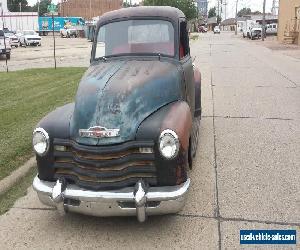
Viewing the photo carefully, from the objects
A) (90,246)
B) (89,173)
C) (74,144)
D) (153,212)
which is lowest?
(90,246)

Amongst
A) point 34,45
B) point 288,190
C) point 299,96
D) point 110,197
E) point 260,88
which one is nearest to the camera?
point 110,197

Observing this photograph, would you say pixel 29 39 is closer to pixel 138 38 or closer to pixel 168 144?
pixel 138 38

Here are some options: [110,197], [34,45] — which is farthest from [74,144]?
[34,45]

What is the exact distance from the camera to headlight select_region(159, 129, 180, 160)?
378cm

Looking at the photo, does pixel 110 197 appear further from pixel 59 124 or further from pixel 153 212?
pixel 59 124

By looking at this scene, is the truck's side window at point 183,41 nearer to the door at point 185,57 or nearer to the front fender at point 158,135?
the door at point 185,57

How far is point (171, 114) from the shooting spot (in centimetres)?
411

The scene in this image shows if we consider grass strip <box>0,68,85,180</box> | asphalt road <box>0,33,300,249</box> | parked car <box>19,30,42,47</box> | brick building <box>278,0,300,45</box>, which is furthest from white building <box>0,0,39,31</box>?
asphalt road <box>0,33,300,249</box>

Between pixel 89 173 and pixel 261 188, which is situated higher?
pixel 89 173

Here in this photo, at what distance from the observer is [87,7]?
108312 millimetres

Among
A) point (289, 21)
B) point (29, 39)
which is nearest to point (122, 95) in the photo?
point (289, 21)

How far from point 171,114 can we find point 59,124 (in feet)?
3.89

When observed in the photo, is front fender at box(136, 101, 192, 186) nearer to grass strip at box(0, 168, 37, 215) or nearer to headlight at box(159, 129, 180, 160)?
headlight at box(159, 129, 180, 160)

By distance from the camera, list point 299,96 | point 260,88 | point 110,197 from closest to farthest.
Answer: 1. point 110,197
2. point 299,96
3. point 260,88
